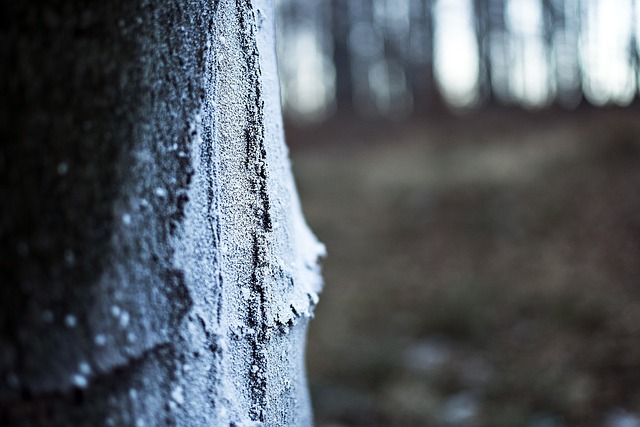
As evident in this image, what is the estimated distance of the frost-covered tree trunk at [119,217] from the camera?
19.2 inches

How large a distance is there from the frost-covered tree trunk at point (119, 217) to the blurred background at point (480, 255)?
10.5 feet

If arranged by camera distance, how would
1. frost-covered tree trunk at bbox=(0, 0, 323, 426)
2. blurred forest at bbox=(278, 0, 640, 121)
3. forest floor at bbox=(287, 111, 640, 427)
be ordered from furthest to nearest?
blurred forest at bbox=(278, 0, 640, 121)
forest floor at bbox=(287, 111, 640, 427)
frost-covered tree trunk at bbox=(0, 0, 323, 426)

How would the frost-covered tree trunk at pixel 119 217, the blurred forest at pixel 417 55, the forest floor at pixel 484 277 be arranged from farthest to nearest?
the blurred forest at pixel 417 55 < the forest floor at pixel 484 277 < the frost-covered tree trunk at pixel 119 217

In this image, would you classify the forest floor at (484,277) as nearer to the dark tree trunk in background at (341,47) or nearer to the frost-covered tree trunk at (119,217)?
the frost-covered tree trunk at (119,217)

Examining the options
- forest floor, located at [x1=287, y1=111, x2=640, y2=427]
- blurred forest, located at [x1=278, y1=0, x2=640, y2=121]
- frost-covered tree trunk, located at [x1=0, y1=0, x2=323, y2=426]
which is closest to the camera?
frost-covered tree trunk, located at [x1=0, y1=0, x2=323, y2=426]

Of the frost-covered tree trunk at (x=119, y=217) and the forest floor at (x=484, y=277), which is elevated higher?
the forest floor at (x=484, y=277)

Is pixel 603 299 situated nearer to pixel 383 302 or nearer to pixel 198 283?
pixel 383 302

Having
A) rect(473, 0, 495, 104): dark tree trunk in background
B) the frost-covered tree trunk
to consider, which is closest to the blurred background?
rect(473, 0, 495, 104): dark tree trunk in background

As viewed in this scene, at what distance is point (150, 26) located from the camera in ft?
1.92

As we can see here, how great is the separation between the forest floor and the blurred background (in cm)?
2

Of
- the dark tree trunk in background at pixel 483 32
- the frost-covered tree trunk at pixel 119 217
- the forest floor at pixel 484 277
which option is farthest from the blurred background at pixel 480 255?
the frost-covered tree trunk at pixel 119 217

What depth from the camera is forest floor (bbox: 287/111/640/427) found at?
3846 mm

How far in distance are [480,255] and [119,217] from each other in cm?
638

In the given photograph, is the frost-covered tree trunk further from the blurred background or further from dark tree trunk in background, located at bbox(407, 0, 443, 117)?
dark tree trunk in background, located at bbox(407, 0, 443, 117)
